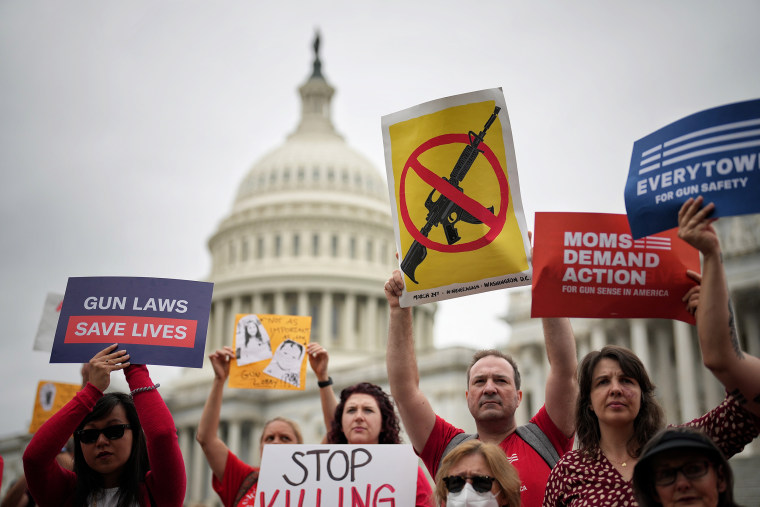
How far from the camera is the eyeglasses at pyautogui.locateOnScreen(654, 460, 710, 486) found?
4332 millimetres

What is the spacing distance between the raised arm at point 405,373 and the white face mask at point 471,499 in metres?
1.42

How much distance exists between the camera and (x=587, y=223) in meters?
6.19

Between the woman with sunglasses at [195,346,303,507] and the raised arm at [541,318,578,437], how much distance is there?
9.09ft

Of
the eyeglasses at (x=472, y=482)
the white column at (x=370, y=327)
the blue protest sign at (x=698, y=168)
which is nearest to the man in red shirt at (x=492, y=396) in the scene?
the eyeglasses at (x=472, y=482)

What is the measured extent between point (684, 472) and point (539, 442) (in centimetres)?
205

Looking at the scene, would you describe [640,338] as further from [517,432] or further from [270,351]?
[517,432]

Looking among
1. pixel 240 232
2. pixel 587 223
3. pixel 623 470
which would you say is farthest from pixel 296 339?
pixel 240 232

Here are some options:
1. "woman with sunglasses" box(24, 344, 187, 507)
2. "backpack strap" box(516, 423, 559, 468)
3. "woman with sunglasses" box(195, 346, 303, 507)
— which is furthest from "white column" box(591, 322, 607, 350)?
"woman with sunglasses" box(24, 344, 187, 507)

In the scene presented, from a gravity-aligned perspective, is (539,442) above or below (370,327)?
below

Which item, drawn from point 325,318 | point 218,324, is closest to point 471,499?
point 325,318

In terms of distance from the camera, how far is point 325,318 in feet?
254

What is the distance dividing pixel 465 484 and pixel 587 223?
6.88ft

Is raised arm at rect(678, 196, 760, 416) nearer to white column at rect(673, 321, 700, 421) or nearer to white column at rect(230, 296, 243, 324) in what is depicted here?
white column at rect(673, 321, 700, 421)

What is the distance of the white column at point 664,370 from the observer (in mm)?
42656
